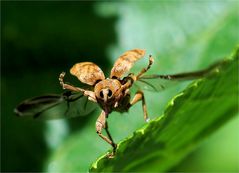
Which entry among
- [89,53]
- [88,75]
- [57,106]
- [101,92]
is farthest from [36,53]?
[101,92]

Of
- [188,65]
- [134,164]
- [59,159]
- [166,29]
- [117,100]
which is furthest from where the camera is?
[166,29]

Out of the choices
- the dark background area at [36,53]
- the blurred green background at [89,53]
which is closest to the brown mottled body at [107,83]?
the blurred green background at [89,53]

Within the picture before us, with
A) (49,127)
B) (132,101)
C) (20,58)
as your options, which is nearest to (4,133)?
(49,127)

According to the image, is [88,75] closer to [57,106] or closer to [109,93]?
[109,93]

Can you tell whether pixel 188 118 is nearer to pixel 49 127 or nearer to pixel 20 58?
pixel 49 127

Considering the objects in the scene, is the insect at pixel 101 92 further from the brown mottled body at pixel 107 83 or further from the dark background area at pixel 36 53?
the dark background area at pixel 36 53

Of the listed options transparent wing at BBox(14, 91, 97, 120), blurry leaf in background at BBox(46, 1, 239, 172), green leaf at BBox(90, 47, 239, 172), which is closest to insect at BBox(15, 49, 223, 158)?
transparent wing at BBox(14, 91, 97, 120)
